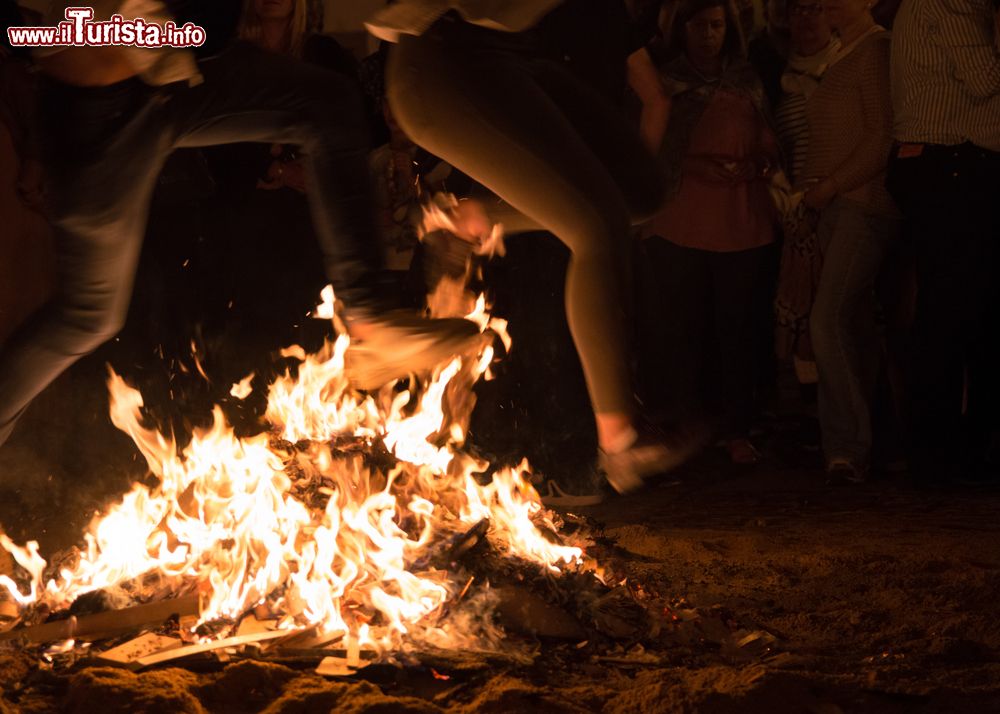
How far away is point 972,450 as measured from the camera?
7.18 metres

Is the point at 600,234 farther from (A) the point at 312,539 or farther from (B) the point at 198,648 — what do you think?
(B) the point at 198,648

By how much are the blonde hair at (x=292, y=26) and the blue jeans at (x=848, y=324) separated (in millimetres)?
3141

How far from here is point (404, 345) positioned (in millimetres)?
4414

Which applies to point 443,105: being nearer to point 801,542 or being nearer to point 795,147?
point 801,542

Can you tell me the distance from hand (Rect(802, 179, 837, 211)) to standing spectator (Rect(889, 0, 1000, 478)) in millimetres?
400

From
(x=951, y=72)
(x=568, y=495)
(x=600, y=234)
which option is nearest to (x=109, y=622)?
(x=600, y=234)

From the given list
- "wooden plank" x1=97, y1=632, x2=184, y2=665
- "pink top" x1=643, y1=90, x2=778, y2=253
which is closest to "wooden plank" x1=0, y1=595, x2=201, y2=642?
"wooden plank" x1=97, y1=632, x2=184, y2=665

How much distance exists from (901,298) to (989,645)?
3447mm

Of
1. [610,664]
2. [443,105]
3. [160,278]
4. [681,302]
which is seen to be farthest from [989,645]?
[160,278]

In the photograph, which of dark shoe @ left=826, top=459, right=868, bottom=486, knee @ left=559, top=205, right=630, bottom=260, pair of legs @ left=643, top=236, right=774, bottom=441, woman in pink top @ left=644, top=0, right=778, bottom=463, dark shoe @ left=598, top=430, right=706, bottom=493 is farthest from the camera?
pair of legs @ left=643, top=236, right=774, bottom=441

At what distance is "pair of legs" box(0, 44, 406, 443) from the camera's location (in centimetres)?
416

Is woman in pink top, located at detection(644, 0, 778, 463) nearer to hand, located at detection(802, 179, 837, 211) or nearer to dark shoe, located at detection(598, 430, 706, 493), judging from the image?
hand, located at detection(802, 179, 837, 211)

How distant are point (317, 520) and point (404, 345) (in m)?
0.72

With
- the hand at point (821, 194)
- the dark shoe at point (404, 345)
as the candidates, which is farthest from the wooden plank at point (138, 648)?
the hand at point (821, 194)
